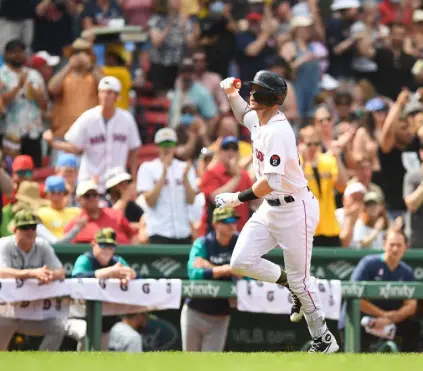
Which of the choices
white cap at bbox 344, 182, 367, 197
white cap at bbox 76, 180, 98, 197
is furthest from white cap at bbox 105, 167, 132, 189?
white cap at bbox 344, 182, 367, 197

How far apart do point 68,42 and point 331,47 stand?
3.92 m

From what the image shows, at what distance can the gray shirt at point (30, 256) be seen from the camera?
39.9 ft

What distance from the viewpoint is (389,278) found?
42.8 feet

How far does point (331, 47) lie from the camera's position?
764 inches

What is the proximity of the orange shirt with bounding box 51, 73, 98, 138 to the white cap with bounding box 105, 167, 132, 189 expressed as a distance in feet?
5.97

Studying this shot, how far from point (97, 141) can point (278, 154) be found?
196 inches

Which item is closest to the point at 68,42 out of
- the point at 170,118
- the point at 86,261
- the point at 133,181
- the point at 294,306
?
the point at 170,118

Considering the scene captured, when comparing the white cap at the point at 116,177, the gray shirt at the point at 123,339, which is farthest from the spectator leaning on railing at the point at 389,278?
the white cap at the point at 116,177

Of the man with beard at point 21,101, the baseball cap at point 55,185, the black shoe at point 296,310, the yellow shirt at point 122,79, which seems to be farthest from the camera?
the yellow shirt at point 122,79

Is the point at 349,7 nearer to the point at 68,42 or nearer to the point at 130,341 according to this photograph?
the point at 68,42

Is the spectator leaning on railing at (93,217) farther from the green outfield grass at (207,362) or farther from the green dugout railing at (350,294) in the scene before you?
the green outfield grass at (207,362)

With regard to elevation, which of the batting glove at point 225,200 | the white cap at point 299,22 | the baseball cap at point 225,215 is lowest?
the baseball cap at point 225,215

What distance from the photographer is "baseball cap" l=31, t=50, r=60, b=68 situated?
16828mm

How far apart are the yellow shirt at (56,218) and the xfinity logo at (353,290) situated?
3018 millimetres
